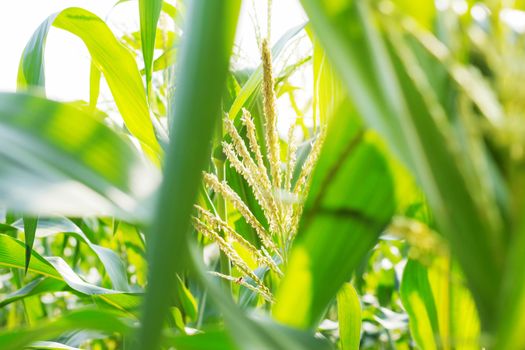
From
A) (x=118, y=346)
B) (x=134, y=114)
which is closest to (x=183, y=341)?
(x=134, y=114)

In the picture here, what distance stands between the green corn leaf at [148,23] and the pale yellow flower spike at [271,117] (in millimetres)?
245

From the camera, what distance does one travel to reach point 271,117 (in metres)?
0.69

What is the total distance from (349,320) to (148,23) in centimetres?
47

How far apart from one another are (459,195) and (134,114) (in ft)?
2.34

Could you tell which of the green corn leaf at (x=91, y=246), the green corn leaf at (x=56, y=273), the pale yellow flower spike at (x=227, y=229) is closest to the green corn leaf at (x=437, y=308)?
the pale yellow flower spike at (x=227, y=229)

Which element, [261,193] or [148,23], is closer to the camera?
[261,193]

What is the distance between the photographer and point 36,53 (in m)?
0.87

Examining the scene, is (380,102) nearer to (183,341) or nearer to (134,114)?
(183,341)

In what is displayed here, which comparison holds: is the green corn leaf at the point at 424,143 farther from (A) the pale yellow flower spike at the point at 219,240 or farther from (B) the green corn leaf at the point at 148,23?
(B) the green corn leaf at the point at 148,23

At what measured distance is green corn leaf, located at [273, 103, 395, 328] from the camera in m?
0.41

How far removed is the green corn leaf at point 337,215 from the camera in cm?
41

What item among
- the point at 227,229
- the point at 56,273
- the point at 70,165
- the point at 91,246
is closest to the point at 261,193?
the point at 227,229

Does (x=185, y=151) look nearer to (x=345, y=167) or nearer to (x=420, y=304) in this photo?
(x=345, y=167)

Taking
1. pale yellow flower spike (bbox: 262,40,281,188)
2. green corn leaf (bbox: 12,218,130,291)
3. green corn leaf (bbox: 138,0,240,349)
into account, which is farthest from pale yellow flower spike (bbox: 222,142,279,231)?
green corn leaf (bbox: 12,218,130,291)
